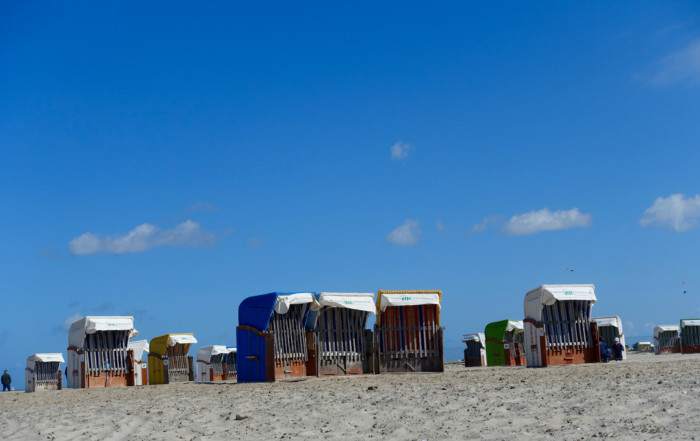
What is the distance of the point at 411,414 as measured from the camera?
9.09 meters

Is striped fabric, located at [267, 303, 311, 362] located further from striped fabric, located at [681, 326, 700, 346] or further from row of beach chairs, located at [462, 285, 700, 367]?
striped fabric, located at [681, 326, 700, 346]

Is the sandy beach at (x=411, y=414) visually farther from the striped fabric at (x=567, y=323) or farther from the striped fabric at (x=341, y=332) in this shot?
the striped fabric at (x=567, y=323)

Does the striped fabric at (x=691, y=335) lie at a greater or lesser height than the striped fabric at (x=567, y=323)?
lesser

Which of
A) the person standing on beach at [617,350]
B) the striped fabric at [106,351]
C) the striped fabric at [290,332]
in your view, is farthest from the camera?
the person standing on beach at [617,350]

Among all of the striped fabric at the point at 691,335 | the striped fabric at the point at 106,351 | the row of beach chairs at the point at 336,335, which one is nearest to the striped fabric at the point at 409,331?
the row of beach chairs at the point at 336,335

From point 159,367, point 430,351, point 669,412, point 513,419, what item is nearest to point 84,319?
point 159,367

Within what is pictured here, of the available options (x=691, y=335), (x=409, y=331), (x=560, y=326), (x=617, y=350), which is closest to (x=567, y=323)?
(x=560, y=326)

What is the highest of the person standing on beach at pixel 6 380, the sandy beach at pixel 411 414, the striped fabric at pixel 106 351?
the striped fabric at pixel 106 351

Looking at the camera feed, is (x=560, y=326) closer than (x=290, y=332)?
No

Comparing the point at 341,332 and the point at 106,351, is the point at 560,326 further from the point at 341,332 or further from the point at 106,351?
the point at 106,351

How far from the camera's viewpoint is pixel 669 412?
7.75 m

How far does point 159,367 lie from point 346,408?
1910 cm

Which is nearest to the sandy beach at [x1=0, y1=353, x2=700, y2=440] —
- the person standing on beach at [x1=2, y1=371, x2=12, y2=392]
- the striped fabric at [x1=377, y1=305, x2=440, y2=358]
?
the striped fabric at [x1=377, y1=305, x2=440, y2=358]

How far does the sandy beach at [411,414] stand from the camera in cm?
763
